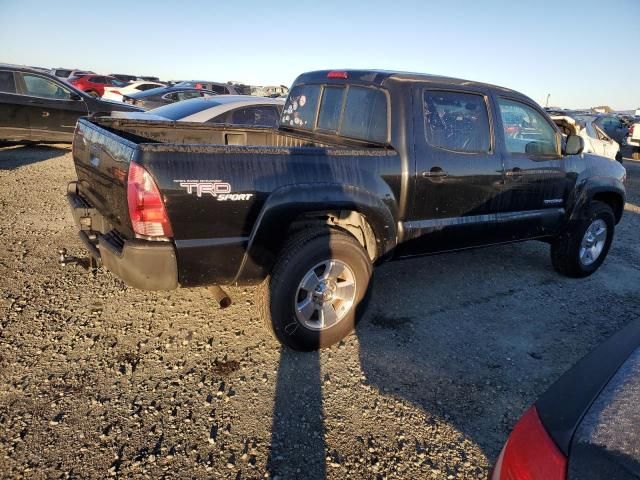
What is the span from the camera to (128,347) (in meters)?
3.21

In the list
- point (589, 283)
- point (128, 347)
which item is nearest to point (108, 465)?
point (128, 347)

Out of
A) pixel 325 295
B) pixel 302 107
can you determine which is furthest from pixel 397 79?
pixel 325 295

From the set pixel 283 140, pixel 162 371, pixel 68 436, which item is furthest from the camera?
pixel 283 140

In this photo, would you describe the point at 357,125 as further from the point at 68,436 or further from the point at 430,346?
the point at 68,436

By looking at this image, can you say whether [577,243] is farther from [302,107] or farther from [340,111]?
[302,107]

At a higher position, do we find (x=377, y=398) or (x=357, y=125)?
(x=357, y=125)

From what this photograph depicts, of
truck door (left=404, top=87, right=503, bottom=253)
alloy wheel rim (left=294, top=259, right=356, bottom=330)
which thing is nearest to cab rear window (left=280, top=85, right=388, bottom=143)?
truck door (left=404, top=87, right=503, bottom=253)

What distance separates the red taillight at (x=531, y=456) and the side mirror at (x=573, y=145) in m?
3.67

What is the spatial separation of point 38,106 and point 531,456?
1090 cm

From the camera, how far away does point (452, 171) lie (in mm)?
3652

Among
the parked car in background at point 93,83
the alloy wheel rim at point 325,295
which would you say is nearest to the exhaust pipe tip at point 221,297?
the alloy wheel rim at point 325,295

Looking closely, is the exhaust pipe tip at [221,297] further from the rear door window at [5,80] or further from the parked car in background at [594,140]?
the parked car in background at [594,140]

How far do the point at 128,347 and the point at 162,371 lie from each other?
41 cm

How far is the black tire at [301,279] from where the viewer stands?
3002mm
